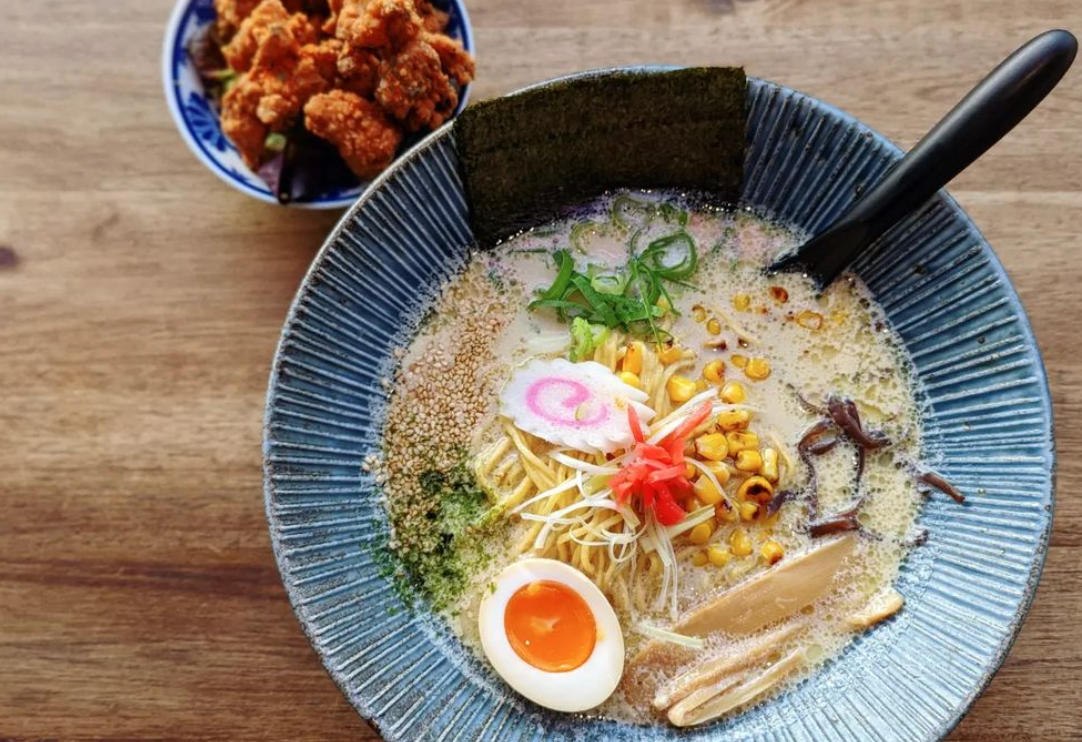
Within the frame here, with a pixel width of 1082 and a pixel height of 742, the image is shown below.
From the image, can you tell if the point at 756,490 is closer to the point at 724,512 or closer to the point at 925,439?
the point at 724,512

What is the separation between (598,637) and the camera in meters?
1.70

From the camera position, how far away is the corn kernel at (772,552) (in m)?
1.76

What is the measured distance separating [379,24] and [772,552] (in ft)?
4.31

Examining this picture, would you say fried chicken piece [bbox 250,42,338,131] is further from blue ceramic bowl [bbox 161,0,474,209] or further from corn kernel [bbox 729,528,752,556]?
corn kernel [bbox 729,528,752,556]

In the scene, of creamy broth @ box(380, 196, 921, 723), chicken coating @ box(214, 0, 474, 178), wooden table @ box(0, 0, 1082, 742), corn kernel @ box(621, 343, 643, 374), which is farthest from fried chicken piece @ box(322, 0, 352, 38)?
corn kernel @ box(621, 343, 643, 374)

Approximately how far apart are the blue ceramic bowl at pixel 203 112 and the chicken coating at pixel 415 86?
8 centimetres

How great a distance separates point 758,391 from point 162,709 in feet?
4.88

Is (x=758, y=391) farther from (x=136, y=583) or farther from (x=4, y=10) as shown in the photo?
(x=4, y=10)

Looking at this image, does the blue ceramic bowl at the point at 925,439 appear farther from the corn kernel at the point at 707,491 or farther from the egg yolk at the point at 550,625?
the corn kernel at the point at 707,491

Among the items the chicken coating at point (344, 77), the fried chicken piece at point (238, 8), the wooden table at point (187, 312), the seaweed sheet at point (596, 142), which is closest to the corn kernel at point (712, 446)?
the seaweed sheet at point (596, 142)

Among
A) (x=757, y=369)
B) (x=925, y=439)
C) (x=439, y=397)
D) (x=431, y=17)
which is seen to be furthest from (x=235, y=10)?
(x=925, y=439)

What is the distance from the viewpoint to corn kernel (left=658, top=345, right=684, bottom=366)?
184 centimetres

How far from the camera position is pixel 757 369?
1.83 m

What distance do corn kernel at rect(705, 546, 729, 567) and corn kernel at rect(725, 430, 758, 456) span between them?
198 mm
